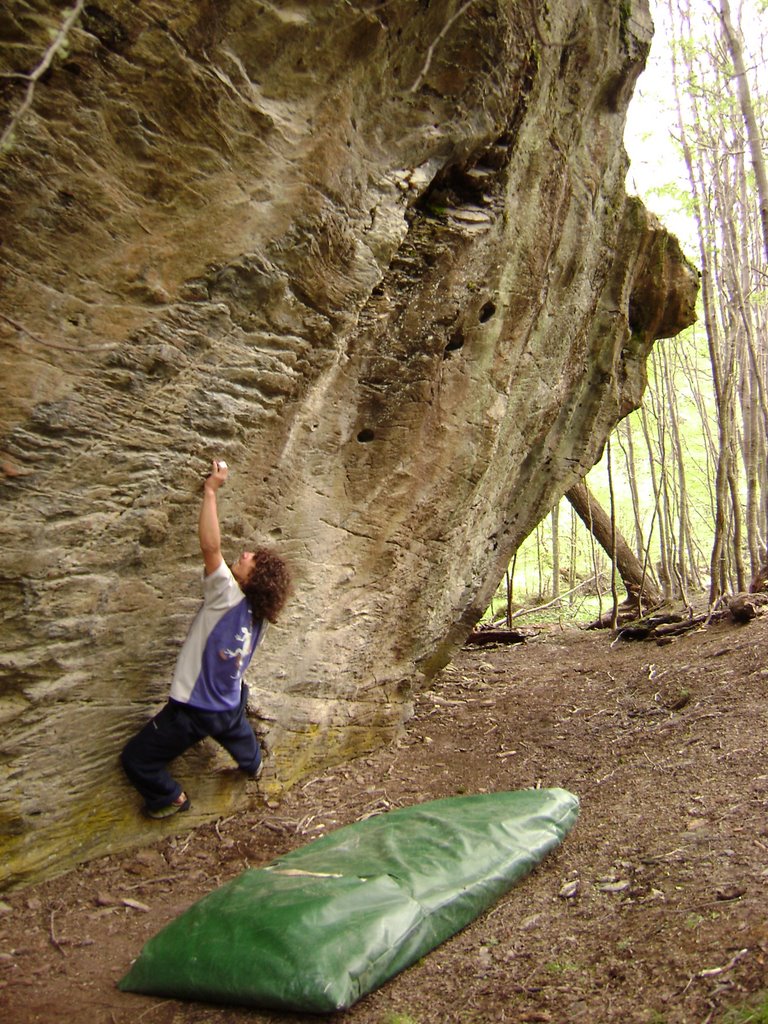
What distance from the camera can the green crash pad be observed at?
2.58 meters

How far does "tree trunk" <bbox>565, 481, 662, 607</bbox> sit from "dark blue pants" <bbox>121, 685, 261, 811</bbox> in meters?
6.77

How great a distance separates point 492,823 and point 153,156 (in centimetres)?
362

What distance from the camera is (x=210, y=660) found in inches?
159

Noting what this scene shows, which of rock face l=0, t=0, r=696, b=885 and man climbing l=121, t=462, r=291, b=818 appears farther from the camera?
man climbing l=121, t=462, r=291, b=818

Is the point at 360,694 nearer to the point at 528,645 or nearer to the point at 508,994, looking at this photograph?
the point at 508,994

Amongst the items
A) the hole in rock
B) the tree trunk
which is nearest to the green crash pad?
the hole in rock

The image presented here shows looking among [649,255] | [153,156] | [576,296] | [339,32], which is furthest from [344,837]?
[649,255]

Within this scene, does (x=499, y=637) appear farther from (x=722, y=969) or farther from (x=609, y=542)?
(x=722, y=969)

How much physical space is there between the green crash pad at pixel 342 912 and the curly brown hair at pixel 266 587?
128 centimetres

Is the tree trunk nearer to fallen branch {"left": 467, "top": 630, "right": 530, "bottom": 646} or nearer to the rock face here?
fallen branch {"left": 467, "top": 630, "right": 530, "bottom": 646}

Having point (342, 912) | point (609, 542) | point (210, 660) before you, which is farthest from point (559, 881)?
point (609, 542)

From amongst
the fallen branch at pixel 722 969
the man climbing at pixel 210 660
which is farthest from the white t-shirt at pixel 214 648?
the fallen branch at pixel 722 969

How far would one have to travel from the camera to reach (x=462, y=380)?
17.8 feet

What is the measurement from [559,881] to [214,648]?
211 cm
